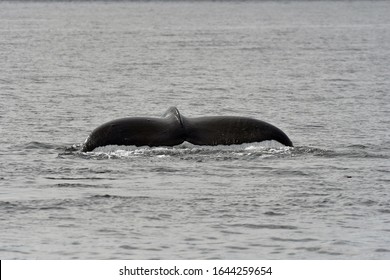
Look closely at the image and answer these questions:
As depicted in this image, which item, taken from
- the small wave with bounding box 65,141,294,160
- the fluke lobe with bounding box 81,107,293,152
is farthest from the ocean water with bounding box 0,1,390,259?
the fluke lobe with bounding box 81,107,293,152

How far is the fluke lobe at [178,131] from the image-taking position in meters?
20.4

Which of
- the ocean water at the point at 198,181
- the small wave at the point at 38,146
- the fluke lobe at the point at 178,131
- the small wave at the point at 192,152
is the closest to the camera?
the ocean water at the point at 198,181

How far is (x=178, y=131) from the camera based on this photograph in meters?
20.3

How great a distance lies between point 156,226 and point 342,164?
5.62 meters

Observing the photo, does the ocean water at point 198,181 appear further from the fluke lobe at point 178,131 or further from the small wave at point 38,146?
the fluke lobe at point 178,131

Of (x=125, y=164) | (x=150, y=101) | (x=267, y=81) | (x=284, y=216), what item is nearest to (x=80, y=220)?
(x=284, y=216)

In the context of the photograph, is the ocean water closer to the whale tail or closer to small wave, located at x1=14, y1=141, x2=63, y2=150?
small wave, located at x1=14, y1=141, x2=63, y2=150

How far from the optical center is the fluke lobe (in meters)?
20.4

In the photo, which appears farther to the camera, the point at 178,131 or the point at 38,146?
the point at 38,146

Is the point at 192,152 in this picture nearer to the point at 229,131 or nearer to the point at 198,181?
the point at 229,131

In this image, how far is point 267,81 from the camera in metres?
42.6

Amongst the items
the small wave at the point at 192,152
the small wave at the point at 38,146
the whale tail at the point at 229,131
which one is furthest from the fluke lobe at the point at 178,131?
the small wave at the point at 38,146

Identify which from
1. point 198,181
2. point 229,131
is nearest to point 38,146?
point 229,131

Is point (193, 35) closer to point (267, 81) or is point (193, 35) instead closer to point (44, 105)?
point (267, 81)
